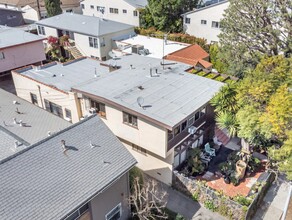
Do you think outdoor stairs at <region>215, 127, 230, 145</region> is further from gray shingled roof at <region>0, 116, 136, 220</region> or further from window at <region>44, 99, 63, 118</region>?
window at <region>44, 99, 63, 118</region>

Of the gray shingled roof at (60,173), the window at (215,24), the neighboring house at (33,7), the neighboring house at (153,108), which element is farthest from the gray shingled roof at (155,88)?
the neighboring house at (33,7)

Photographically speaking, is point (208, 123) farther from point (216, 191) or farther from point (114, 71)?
point (114, 71)

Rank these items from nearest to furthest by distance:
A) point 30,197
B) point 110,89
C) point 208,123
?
1. point 30,197
2. point 110,89
3. point 208,123

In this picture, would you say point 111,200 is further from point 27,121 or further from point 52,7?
point 52,7

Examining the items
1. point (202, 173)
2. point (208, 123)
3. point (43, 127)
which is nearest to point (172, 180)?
point (202, 173)

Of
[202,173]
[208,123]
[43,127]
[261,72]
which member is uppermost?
[261,72]

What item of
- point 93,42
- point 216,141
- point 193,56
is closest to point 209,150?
point 216,141
